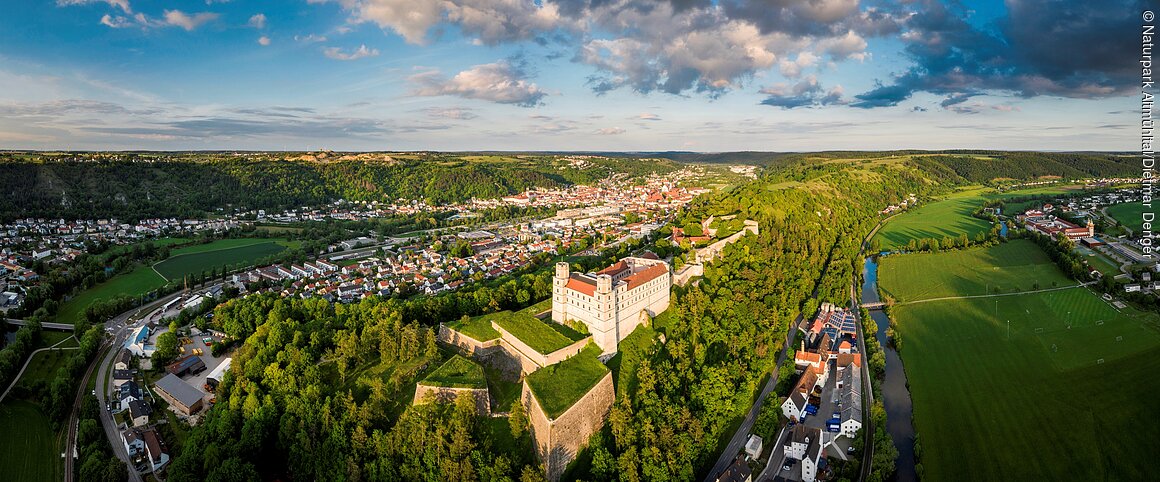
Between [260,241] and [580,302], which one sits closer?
[580,302]

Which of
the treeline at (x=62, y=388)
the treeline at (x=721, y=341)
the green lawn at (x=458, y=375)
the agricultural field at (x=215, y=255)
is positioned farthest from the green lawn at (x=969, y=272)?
the agricultural field at (x=215, y=255)

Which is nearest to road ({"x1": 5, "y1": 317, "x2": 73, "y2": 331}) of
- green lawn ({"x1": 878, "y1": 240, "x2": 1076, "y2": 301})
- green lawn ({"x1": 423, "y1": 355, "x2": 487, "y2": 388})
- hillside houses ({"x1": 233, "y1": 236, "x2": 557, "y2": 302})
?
hillside houses ({"x1": 233, "y1": 236, "x2": 557, "y2": 302})

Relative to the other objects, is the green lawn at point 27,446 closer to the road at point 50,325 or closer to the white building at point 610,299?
the road at point 50,325

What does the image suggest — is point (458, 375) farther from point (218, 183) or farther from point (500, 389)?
point (218, 183)

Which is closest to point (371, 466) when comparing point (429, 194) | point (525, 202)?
point (525, 202)

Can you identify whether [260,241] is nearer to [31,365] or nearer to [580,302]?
[31,365]
